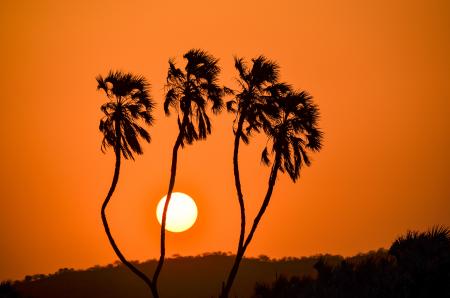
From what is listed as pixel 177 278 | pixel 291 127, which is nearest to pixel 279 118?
pixel 291 127

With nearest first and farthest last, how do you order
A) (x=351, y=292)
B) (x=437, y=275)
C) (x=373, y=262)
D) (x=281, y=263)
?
(x=437, y=275) → (x=351, y=292) → (x=373, y=262) → (x=281, y=263)

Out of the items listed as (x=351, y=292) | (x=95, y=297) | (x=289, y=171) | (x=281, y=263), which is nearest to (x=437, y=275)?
(x=351, y=292)

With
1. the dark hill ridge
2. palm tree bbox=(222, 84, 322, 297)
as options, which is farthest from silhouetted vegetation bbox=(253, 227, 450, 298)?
the dark hill ridge

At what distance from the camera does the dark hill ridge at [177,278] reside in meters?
134

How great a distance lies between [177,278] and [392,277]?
13209 centimetres

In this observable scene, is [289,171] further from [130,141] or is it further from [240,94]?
[130,141]

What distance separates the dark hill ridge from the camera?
13438 centimetres

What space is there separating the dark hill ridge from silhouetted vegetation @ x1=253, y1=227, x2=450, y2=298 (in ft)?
301

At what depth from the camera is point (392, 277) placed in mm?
30891

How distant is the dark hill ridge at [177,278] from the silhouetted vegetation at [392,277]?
301 ft

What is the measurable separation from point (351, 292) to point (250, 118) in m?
16.8

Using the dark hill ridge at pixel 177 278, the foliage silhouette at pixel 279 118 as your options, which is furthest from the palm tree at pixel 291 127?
the dark hill ridge at pixel 177 278

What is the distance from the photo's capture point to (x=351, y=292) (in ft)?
105

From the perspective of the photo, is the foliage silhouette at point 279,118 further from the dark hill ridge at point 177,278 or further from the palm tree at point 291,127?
the dark hill ridge at point 177,278
